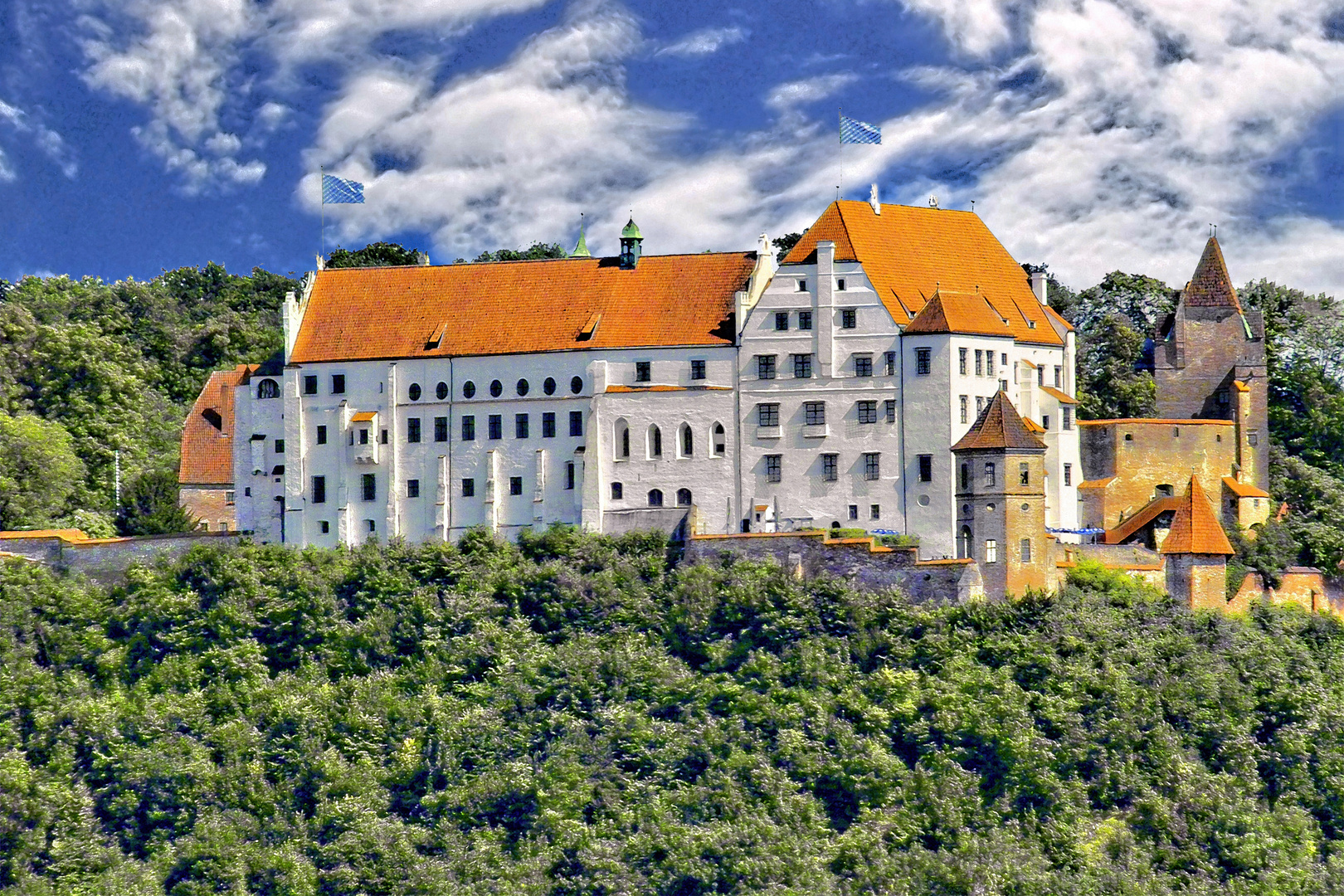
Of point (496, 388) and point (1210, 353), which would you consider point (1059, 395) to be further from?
point (496, 388)

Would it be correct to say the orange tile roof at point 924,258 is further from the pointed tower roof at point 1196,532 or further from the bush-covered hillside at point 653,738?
the bush-covered hillside at point 653,738

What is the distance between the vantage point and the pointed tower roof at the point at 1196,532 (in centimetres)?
6575

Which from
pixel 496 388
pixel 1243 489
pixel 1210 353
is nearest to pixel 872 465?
pixel 496 388

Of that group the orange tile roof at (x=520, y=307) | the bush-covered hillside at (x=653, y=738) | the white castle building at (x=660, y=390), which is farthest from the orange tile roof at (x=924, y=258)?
the bush-covered hillside at (x=653, y=738)

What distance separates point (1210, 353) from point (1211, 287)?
7.04 ft

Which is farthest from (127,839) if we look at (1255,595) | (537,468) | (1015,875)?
(1255,595)

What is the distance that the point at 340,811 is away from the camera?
6056 cm

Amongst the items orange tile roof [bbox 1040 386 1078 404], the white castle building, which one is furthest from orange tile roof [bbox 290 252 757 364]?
orange tile roof [bbox 1040 386 1078 404]

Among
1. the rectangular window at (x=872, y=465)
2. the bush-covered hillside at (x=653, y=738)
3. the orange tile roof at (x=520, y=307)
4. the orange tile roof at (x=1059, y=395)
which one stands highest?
A: the orange tile roof at (x=520, y=307)

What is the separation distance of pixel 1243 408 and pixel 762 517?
15.7 metres

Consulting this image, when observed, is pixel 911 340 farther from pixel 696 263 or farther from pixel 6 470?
pixel 6 470

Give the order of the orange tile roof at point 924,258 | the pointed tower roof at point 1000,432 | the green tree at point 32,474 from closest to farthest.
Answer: the pointed tower roof at point 1000,432
the orange tile roof at point 924,258
the green tree at point 32,474

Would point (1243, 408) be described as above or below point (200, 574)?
above

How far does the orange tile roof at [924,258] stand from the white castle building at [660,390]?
86 millimetres
